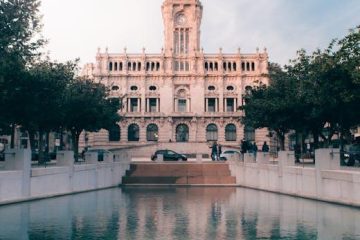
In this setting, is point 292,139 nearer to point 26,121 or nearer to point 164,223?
point 26,121

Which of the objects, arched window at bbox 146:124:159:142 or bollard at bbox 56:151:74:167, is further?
arched window at bbox 146:124:159:142

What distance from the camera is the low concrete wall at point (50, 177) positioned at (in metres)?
20.9

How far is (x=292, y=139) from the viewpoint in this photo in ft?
300

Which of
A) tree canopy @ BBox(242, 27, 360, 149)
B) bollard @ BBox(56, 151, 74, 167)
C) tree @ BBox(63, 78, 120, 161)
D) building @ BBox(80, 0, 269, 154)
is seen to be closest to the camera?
bollard @ BBox(56, 151, 74, 167)

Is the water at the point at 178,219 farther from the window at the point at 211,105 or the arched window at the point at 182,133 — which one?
the window at the point at 211,105

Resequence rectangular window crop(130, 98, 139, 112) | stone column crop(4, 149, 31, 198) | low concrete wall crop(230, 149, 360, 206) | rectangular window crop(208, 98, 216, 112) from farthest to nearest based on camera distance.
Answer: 1. rectangular window crop(208, 98, 216, 112)
2. rectangular window crop(130, 98, 139, 112)
3. stone column crop(4, 149, 31, 198)
4. low concrete wall crop(230, 149, 360, 206)

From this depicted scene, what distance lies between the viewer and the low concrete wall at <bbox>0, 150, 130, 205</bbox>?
2088cm

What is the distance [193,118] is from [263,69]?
16.2 metres

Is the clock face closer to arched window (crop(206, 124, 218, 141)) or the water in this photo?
arched window (crop(206, 124, 218, 141))

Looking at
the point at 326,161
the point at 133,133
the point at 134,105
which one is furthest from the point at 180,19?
the point at 326,161

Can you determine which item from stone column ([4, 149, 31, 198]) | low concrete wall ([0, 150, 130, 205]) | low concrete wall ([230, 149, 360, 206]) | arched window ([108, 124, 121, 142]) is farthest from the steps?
arched window ([108, 124, 121, 142])

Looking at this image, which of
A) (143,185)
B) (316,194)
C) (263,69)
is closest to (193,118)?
(263,69)

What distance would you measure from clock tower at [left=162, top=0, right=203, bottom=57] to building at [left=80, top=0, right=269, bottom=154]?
286 millimetres

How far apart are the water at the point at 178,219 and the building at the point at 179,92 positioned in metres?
59.4
